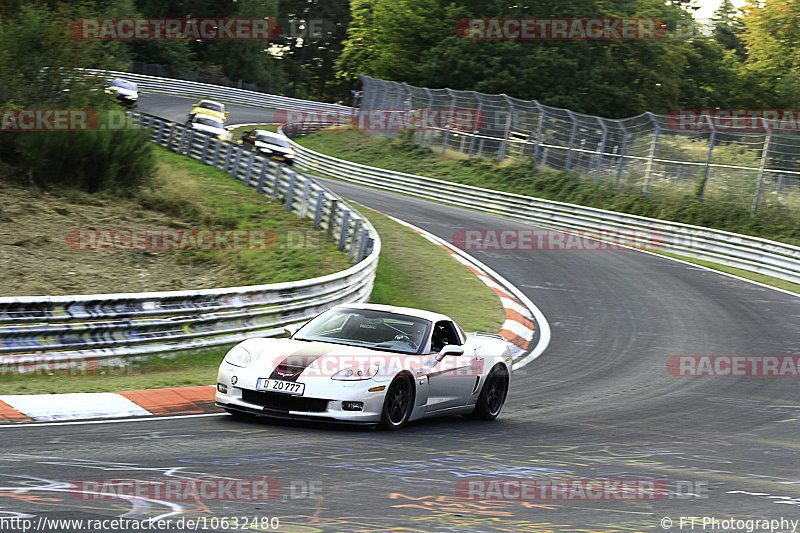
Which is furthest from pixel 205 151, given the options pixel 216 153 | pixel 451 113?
pixel 451 113

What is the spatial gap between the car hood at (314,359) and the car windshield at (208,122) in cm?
2977

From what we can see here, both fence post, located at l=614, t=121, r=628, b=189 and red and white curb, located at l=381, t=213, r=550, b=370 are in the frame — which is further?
fence post, located at l=614, t=121, r=628, b=189

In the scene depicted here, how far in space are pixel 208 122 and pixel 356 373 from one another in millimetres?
30850

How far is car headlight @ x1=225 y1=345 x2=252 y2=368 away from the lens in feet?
28.5

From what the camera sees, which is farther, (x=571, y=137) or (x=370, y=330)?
(x=571, y=137)

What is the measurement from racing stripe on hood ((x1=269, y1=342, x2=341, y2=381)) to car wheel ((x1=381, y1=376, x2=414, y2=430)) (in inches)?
27.0

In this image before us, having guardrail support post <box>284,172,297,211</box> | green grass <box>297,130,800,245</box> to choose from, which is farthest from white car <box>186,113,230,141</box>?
guardrail support post <box>284,172,297,211</box>

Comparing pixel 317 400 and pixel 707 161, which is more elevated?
pixel 707 161

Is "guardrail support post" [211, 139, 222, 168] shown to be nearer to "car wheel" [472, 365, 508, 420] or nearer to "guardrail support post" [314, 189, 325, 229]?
"guardrail support post" [314, 189, 325, 229]

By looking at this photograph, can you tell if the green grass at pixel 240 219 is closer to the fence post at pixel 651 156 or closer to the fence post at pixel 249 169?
the fence post at pixel 249 169

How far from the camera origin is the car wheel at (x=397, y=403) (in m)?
8.60

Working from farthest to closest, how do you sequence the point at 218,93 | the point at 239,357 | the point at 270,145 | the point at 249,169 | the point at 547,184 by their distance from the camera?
the point at 218,93 < the point at 270,145 < the point at 547,184 < the point at 249,169 < the point at 239,357

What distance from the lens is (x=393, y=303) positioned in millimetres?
17797

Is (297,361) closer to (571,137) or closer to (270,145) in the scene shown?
(571,137)
